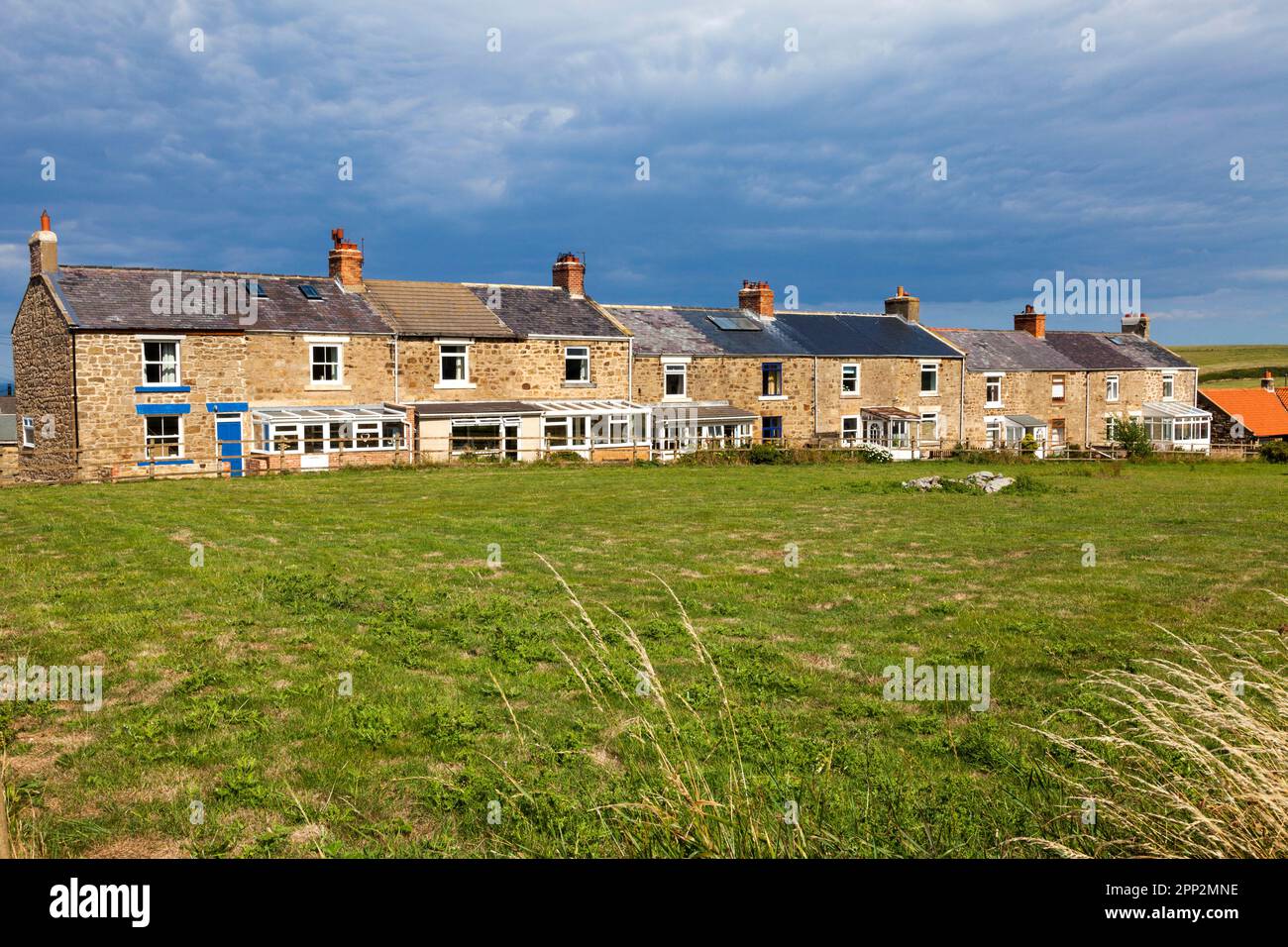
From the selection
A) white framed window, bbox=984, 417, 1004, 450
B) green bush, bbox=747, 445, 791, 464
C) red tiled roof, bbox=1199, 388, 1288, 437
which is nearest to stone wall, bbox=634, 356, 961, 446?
white framed window, bbox=984, 417, 1004, 450

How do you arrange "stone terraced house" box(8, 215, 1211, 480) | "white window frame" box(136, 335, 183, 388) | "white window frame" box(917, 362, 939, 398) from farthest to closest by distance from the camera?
"white window frame" box(917, 362, 939, 398) → "stone terraced house" box(8, 215, 1211, 480) → "white window frame" box(136, 335, 183, 388)

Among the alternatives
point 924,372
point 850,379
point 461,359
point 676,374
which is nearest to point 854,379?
point 850,379

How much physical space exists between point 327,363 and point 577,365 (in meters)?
10.9

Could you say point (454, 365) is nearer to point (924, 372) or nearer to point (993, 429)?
point (924, 372)

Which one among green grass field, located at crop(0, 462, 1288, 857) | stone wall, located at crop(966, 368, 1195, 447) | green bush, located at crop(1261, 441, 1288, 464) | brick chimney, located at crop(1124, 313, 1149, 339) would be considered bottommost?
green grass field, located at crop(0, 462, 1288, 857)

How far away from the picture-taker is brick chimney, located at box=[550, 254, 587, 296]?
1705 inches

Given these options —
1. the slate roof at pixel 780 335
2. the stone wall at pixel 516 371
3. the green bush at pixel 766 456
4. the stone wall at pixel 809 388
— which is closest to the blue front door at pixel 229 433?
the stone wall at pixel 516 371

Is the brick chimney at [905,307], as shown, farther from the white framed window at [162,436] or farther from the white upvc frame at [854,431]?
the white framed window at [162,436]

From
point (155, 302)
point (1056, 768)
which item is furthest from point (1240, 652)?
point (155, 302)

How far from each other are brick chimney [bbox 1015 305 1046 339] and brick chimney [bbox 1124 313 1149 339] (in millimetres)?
8913

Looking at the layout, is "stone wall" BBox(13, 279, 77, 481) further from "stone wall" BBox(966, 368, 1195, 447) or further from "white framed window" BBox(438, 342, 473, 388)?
"stone wall" BBox(966, 368, 1195, 447)

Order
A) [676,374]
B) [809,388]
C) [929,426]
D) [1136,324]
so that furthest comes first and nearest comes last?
[1136,324], [929,426], [809,388], [676,374]

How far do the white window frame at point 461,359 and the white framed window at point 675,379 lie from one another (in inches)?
367

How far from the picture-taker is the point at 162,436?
31312 mm
